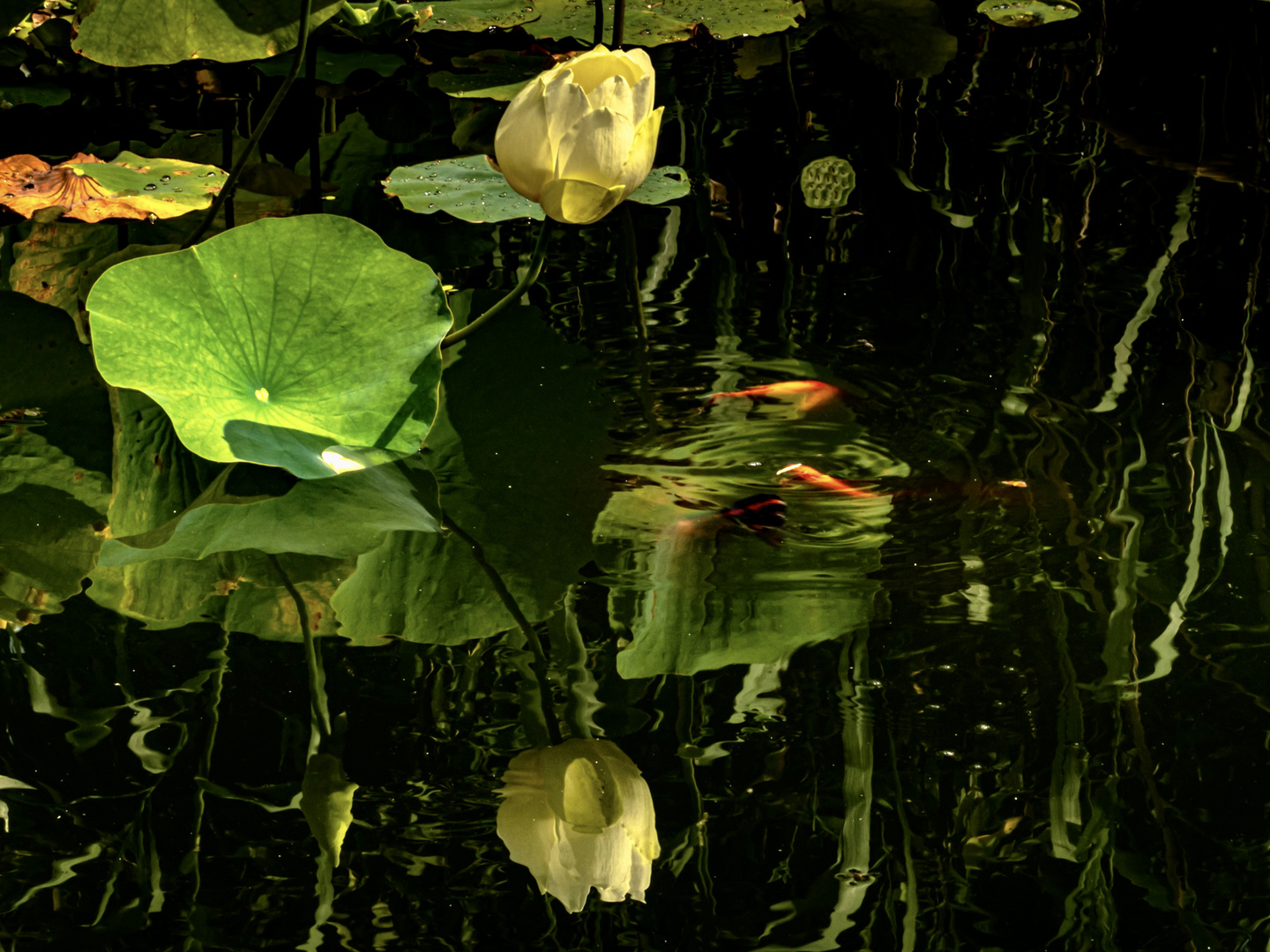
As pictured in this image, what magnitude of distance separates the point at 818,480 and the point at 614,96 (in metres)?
0.34

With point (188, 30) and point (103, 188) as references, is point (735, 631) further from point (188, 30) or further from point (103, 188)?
point (188, 30)

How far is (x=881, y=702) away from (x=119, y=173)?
1208 millimetres

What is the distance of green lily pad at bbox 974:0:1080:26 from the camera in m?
2.53

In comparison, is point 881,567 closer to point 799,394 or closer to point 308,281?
point 799,394

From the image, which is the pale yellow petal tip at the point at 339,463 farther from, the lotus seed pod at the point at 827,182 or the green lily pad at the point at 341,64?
the green lily pad at the point at 341,64

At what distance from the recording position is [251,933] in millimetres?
484

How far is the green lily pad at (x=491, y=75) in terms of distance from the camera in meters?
1.88

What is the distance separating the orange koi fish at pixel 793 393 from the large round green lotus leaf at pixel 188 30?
0.92 metres

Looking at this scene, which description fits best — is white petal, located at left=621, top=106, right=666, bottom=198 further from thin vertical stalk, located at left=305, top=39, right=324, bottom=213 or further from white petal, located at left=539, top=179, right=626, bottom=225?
thin vertical stalk, located at left=305, top=39, right=324, bottom=213

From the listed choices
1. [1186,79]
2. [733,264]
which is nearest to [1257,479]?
[733,264]

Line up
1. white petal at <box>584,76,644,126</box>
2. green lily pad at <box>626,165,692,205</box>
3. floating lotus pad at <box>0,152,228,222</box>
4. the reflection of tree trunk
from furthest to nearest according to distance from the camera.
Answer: green lily pad at <box>626,165,692,205</box> → floating lotus pad at <box>0,152,228,222</box> → white petal at <box>584,76,644,126</box> → the reflection of tree trunk

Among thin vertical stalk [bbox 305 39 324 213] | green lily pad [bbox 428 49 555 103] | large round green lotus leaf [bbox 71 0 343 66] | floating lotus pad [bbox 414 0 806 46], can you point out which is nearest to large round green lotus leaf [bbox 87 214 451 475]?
thin vertical stalk [bbox 305 39 324 213]

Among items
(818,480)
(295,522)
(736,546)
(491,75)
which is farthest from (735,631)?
(491,75)

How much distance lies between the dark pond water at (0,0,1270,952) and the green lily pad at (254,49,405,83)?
101cm
